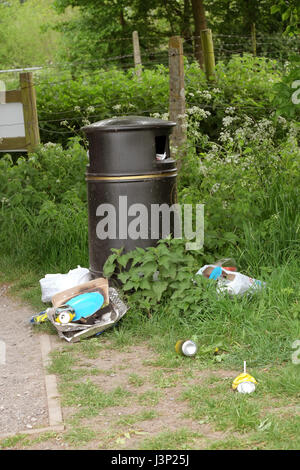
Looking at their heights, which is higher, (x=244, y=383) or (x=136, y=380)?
(x=244, y=383)

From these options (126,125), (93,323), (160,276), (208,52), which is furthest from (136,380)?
(208,52)

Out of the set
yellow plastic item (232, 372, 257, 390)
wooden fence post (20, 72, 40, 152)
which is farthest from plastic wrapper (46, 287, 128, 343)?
wooden fence post (20, 72, 40, 152)

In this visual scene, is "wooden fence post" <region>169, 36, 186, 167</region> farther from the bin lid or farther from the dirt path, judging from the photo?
the dirt path

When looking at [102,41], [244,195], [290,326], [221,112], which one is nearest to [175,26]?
[102,41]

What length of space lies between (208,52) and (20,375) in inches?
268

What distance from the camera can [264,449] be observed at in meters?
3.21

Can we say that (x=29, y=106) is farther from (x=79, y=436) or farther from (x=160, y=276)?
(x=79, y=436)

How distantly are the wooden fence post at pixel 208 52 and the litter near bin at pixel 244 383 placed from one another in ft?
22.5

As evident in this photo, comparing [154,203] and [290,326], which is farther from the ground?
[154,203]

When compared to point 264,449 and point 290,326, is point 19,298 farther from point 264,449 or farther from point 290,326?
point 264,449

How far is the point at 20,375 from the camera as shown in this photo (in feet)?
14.6

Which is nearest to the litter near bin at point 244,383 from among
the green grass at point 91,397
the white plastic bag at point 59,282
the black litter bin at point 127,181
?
the green grass at point 91,397

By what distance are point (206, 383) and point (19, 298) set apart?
8.83 ft

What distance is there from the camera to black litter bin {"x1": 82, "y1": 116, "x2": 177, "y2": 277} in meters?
5.21
